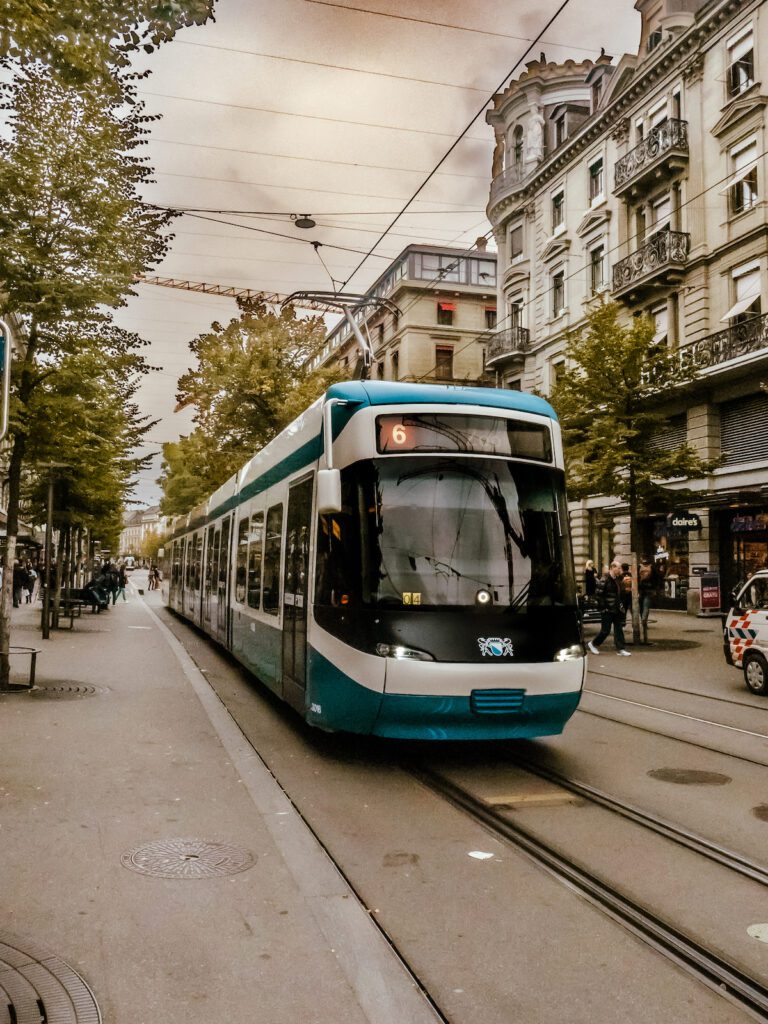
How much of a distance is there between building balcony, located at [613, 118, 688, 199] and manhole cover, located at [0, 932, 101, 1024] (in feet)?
92.1

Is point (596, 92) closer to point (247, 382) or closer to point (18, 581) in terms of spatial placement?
point (247, 382)

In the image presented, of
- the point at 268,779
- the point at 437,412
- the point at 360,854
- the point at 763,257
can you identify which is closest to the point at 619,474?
the point at 763,257

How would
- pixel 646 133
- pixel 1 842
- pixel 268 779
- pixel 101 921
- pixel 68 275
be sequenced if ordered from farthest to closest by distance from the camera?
pixel 646 133 < pixel 68 275 < pixel 268 779 < pixel 1 842 < pixel 101 921

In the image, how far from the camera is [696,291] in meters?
26.4

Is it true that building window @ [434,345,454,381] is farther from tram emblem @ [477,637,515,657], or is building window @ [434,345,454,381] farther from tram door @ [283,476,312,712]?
tram emblem @ [477,637,515,657]

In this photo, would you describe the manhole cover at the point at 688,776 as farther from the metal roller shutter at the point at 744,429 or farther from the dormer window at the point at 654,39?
the dormer window at the point at 654,39

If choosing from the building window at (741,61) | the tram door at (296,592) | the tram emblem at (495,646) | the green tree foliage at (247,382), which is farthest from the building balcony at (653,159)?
the tram emblem at (495,646)

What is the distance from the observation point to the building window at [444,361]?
52344mm

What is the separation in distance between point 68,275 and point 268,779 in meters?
8.60

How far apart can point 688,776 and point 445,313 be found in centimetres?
4838

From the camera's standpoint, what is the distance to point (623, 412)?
19.6 m

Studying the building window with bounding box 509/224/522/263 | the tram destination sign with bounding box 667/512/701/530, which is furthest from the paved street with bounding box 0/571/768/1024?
the building window with bounding box 509/224/522/263

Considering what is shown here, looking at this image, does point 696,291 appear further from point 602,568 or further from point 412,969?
point 412,969

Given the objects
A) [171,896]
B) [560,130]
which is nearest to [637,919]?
[171,896]
